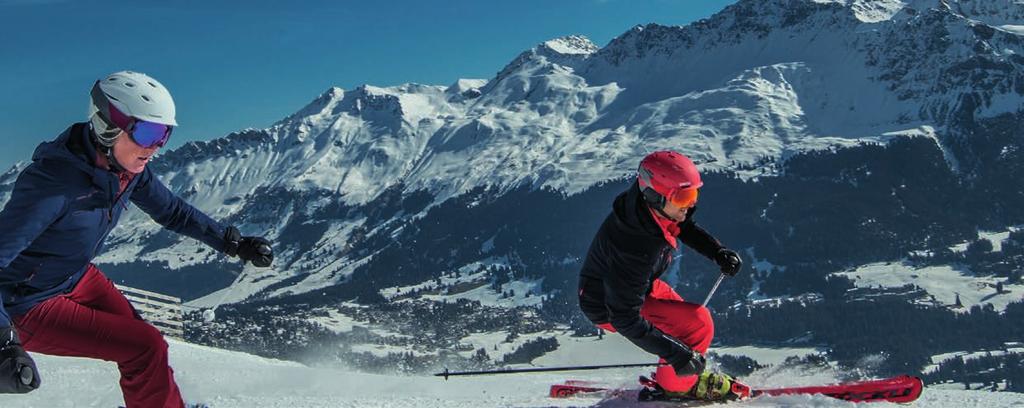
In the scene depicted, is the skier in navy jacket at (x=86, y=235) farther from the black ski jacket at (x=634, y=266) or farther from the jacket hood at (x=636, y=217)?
the jacket hood at (x=636, y=217)

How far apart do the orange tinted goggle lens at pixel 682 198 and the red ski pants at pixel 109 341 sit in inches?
166

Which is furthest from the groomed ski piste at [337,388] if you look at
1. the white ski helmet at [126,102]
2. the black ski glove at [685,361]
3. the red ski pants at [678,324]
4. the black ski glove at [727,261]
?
the white ski helmet at [126,102]

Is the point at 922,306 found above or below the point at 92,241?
below

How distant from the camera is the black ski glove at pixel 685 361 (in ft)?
22.6

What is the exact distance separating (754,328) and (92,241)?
13851 cm

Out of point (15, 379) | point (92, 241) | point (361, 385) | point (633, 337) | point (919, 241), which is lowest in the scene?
point (919, 241)

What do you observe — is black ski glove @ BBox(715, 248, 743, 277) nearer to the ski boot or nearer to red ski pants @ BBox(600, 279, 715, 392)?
red ski pants @ BBox(600, 279, 715, 392)

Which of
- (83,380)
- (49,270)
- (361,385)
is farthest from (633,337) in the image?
(83,380)

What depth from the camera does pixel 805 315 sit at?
5527 inches

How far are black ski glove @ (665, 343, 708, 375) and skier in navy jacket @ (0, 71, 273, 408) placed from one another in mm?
4051

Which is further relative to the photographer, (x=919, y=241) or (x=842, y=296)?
(x=919, y=241)

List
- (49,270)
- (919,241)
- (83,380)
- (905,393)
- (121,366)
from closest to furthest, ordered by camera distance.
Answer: (49,270) → (121,366) → (905,393) → (83,380) → (919,241)

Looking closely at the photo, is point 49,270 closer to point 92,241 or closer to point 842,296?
point 92,241

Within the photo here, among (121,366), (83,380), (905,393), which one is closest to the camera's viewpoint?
(121,366)
